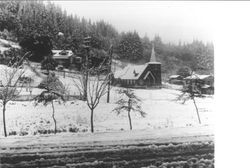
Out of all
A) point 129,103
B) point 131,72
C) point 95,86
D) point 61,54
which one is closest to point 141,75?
point 131,72

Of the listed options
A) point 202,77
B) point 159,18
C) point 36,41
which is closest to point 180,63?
point 202,77

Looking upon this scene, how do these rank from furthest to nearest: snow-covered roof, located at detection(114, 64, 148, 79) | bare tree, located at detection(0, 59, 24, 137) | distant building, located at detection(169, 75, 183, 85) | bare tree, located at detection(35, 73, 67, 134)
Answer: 1. distant building, located at detection(169, 75, 183, 85)
2. snow-covered roof, located at detection(114, 64, 148, 79)
3. bare tree, located at detection(35, 73, 67, 134)
4. bare tree, located at detection(0, 59, 24, 137)

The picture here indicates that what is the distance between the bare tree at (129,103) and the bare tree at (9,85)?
1381 mm

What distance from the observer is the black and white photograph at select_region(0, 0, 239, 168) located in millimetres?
5020

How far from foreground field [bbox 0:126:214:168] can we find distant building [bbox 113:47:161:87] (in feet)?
2.32

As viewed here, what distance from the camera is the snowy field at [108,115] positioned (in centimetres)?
500

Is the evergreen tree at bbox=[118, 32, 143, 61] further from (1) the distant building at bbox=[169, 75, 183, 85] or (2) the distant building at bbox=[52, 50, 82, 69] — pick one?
(2) the distant building at bbox=[52, 50, 82, 69]

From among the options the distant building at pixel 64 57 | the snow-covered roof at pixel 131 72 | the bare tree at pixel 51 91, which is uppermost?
the distant building at pixel 64 57

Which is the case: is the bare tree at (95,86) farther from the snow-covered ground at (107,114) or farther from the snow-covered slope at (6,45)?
the snow-covered slope at (6,45)

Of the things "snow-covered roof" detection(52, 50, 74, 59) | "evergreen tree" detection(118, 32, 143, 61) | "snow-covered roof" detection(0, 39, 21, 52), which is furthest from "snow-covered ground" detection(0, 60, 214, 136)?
"evergreen tree" detection(118, 32, 143, 61)

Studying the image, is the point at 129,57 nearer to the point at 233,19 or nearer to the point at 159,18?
the point at 159,18

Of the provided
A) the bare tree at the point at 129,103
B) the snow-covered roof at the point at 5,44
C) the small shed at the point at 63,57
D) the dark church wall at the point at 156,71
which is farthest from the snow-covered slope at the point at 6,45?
the dark church wall at the point at 156,71

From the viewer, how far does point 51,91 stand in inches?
203

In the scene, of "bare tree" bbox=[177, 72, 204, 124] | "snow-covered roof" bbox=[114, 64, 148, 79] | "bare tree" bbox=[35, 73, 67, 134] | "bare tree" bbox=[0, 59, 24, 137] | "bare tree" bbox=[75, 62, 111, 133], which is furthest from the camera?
"bare tree" bbox=[177, 72, 204, 124]
